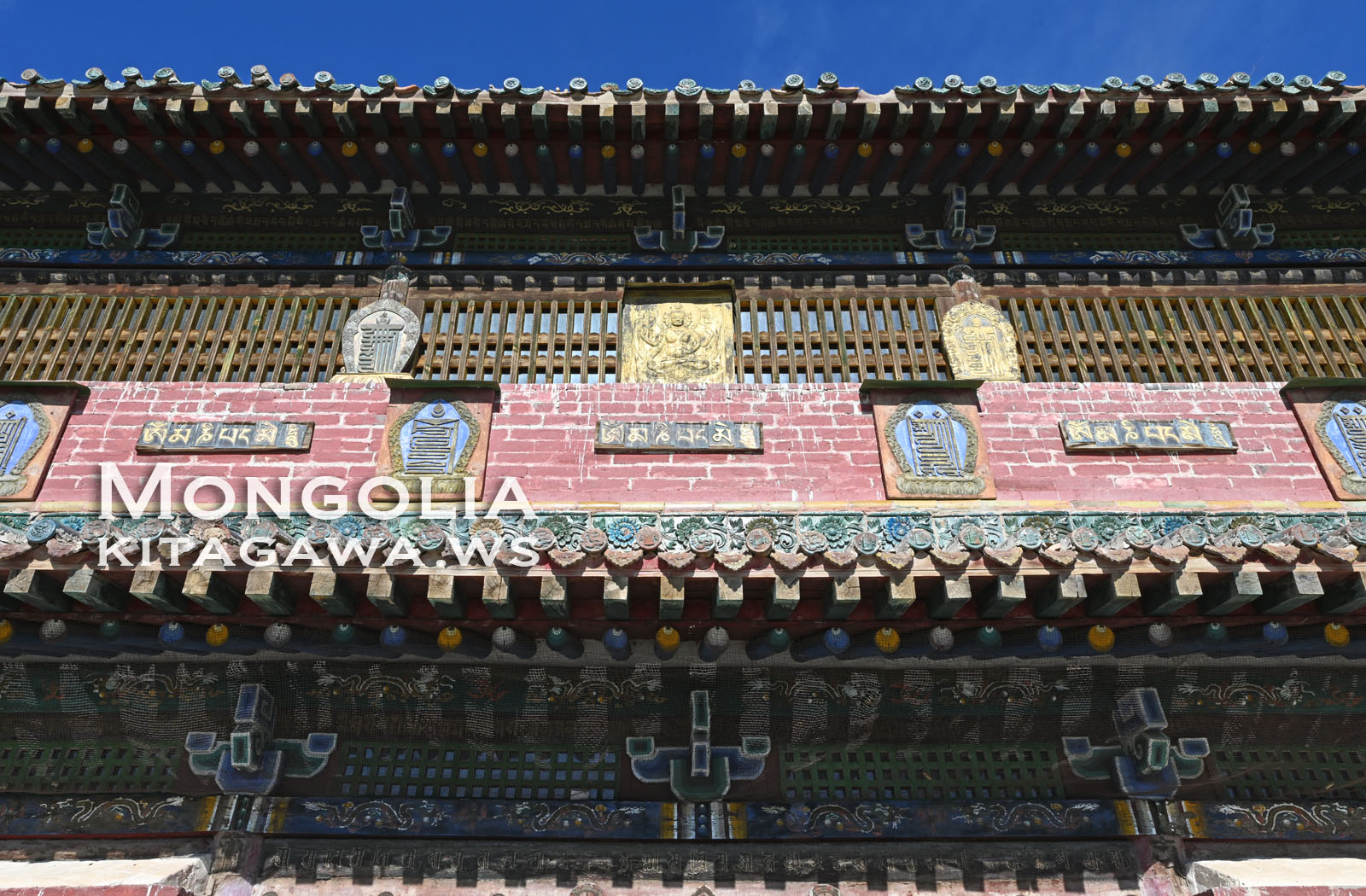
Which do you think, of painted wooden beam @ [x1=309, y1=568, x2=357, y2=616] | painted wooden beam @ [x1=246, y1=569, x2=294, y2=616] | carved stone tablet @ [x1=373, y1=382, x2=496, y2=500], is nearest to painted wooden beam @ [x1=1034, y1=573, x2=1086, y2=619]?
carved stone tablet @ [x1=373, y1=382, x2=496, y2=500]

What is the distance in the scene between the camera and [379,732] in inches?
266

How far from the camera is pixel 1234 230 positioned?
8945mm

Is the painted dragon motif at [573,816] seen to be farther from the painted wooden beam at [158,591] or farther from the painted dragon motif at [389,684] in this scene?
the painted wooden beam at [158,591]

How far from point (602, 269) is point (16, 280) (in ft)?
16.0

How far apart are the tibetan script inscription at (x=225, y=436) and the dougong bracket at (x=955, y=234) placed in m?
5.35

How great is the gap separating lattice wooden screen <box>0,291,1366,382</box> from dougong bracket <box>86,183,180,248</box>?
748 millimetres

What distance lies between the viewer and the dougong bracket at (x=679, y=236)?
8.98 meters

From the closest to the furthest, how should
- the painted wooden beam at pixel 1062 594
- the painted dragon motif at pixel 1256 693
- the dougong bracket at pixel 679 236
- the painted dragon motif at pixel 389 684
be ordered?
the painted wooden beam at pixel 1062 594, the painted dragon motif at pixel 389 684, the painted dragon motif at pixel 1256 693, the dougong bracket at pixel 679 236

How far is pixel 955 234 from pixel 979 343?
4.46 feet

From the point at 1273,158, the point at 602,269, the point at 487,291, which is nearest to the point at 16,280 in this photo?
the point at 487,291

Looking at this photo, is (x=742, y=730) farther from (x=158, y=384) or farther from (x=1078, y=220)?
(x=1078, y=220)

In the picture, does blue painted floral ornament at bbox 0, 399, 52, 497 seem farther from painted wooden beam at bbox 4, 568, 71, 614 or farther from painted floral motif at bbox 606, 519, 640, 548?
painted floral motif at bbox 606, 519, 640, 548

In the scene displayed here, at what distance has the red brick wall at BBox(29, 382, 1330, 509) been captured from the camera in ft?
22.1

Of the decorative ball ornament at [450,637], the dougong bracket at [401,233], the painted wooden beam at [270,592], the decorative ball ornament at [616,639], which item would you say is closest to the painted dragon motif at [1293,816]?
the decorative ball ornament at [616,639]
